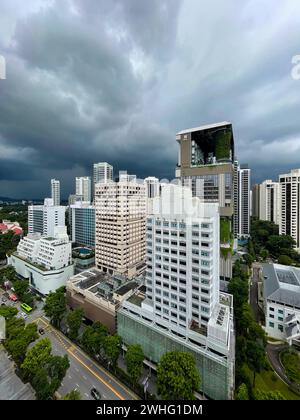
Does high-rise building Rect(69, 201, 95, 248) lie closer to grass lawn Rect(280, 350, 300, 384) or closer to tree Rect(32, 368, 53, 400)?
tree Rect(32, 368, 53, 400)

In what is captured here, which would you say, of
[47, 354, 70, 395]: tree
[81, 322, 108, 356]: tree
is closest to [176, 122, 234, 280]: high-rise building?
[81, 322, 108, 356]: tree

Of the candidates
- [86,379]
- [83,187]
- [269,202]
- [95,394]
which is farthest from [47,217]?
[269,202]

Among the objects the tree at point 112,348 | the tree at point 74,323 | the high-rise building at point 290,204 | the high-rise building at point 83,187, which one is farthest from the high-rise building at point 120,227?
the high-rise building at point 83,187

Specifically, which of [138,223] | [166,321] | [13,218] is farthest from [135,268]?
[13,218]

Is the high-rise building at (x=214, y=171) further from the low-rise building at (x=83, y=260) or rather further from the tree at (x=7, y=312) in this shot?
the tree at (x=7, y=312)

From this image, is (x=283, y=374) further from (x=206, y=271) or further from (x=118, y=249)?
(x=118, y=249)
